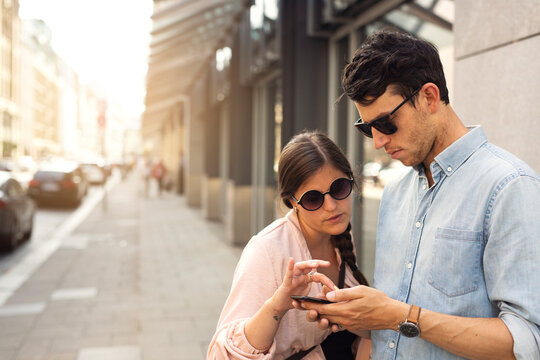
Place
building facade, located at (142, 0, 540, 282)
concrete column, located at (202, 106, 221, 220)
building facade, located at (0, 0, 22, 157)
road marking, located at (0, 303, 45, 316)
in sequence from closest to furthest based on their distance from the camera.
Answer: building facade, located at (142, 0, 540, 282), road marking, located at (0, 303, 45, 316), concrete column, located at (202, 106, 221, 220), building facade, located at (0, 0, 22, 157)

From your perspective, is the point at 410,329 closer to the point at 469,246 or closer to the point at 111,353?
the point at 469,246

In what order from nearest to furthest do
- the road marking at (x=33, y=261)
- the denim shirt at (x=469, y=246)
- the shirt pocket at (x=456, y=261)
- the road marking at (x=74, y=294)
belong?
1. the denim shirt at (x=469, y=246)
2. the shirt pocket at (x=456, y=261)
3. the road marking at (x=74, y=294)
4. the road marking at (x=33, y=261)

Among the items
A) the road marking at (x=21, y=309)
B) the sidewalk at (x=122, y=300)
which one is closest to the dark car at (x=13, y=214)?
the sidewalk at (x=122, y=300)

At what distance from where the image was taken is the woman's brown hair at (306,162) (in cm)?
190

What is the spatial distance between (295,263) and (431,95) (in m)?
0.67

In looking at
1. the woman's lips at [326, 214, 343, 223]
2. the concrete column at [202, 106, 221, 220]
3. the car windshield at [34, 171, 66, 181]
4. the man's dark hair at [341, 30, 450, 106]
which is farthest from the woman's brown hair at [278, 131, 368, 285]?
the car windshield at [34, 171, 66, 181]

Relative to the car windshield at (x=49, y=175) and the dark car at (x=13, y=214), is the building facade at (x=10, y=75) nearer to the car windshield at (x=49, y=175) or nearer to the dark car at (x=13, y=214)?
the car windshield at (x=49, y=175)

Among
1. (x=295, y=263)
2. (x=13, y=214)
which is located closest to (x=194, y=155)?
(x=13, y=214)

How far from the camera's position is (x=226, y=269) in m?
7.95

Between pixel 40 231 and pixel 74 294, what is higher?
pixel 40 231

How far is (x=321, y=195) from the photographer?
1.89 metres

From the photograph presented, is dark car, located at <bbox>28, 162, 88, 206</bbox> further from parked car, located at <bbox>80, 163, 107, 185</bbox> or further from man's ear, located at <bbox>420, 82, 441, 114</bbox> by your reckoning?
man's ear, located at <bbox>420, 82, 441, 114</bbox>

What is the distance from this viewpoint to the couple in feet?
4.19

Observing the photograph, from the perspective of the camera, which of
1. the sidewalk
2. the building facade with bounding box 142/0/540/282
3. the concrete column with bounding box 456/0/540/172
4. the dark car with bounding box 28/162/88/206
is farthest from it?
the dark car with bounding box 28/162/88/206
